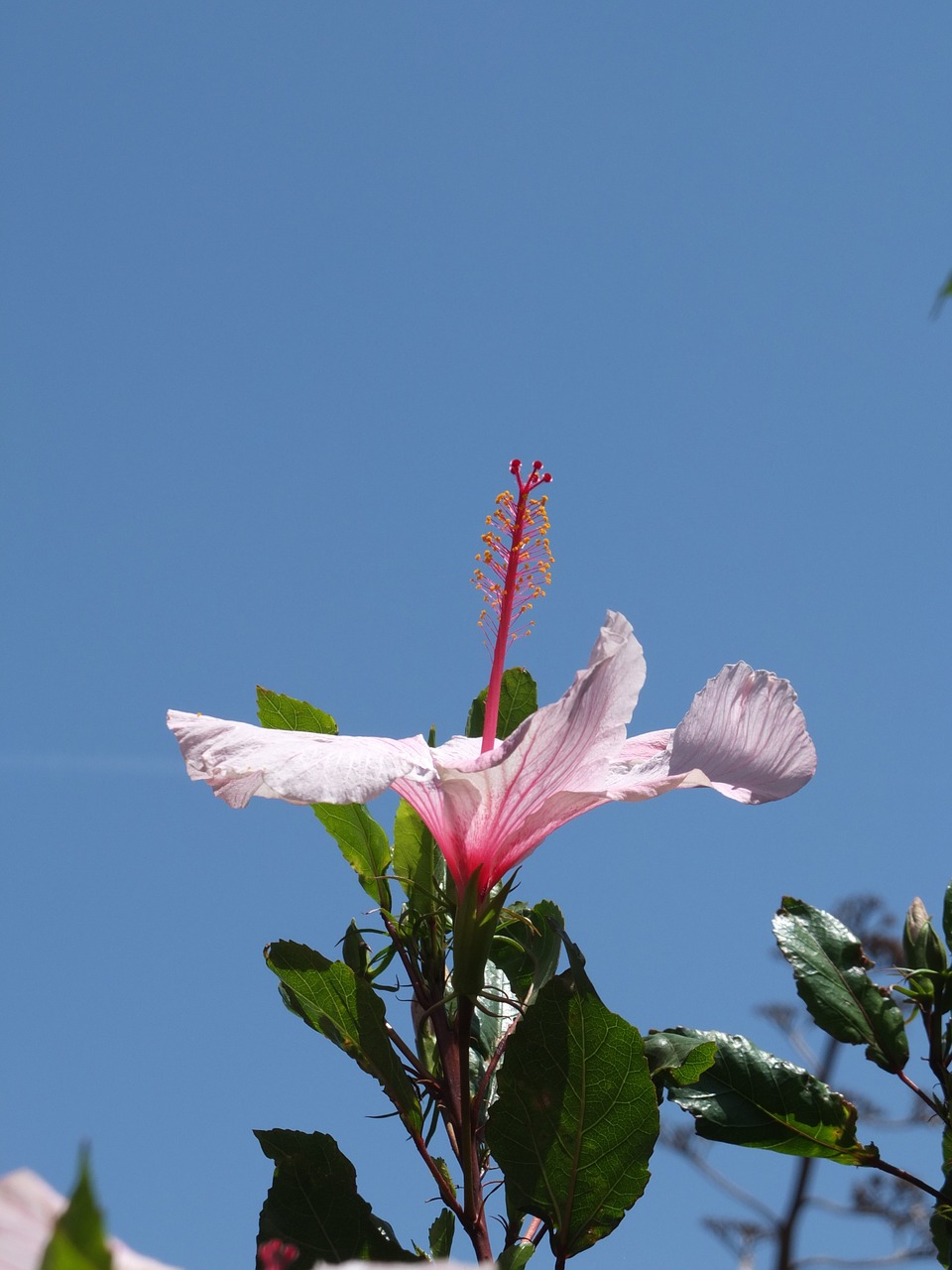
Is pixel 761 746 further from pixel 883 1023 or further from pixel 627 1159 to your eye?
pixel 627 1159

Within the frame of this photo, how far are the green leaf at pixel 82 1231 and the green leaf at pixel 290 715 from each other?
3.28ft

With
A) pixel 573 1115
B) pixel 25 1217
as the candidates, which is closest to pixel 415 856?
pixel 573 1115

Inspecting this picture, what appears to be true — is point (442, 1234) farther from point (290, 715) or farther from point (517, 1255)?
point (290, 715)

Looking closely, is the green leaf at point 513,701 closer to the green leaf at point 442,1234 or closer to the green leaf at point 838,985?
the green leaf at point 838,985

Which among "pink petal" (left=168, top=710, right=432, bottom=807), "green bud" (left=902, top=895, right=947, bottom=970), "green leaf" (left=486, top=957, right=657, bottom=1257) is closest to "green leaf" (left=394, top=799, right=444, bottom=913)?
"pink petal" (left=168, top=710, right=432, bottom=807)

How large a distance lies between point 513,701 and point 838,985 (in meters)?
0.50

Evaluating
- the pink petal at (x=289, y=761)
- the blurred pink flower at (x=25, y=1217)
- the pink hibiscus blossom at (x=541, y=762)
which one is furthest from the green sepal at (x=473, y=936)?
the blurred pink flower at (x=25, y=1217)

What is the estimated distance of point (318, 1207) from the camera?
1.19 metres

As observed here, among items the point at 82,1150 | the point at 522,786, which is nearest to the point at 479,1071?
the point at 522,786

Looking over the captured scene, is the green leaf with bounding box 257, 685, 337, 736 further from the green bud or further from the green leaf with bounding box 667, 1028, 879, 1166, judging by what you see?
the green bud

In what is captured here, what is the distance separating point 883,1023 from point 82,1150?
1175mm

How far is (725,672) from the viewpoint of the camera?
4.44 feet

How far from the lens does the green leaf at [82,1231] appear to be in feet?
1.25

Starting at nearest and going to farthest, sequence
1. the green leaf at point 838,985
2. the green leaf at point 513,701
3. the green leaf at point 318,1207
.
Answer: the green leaf at point 318,1207 → the green leaf at point 838,985 → the green leaf at point 513,701
